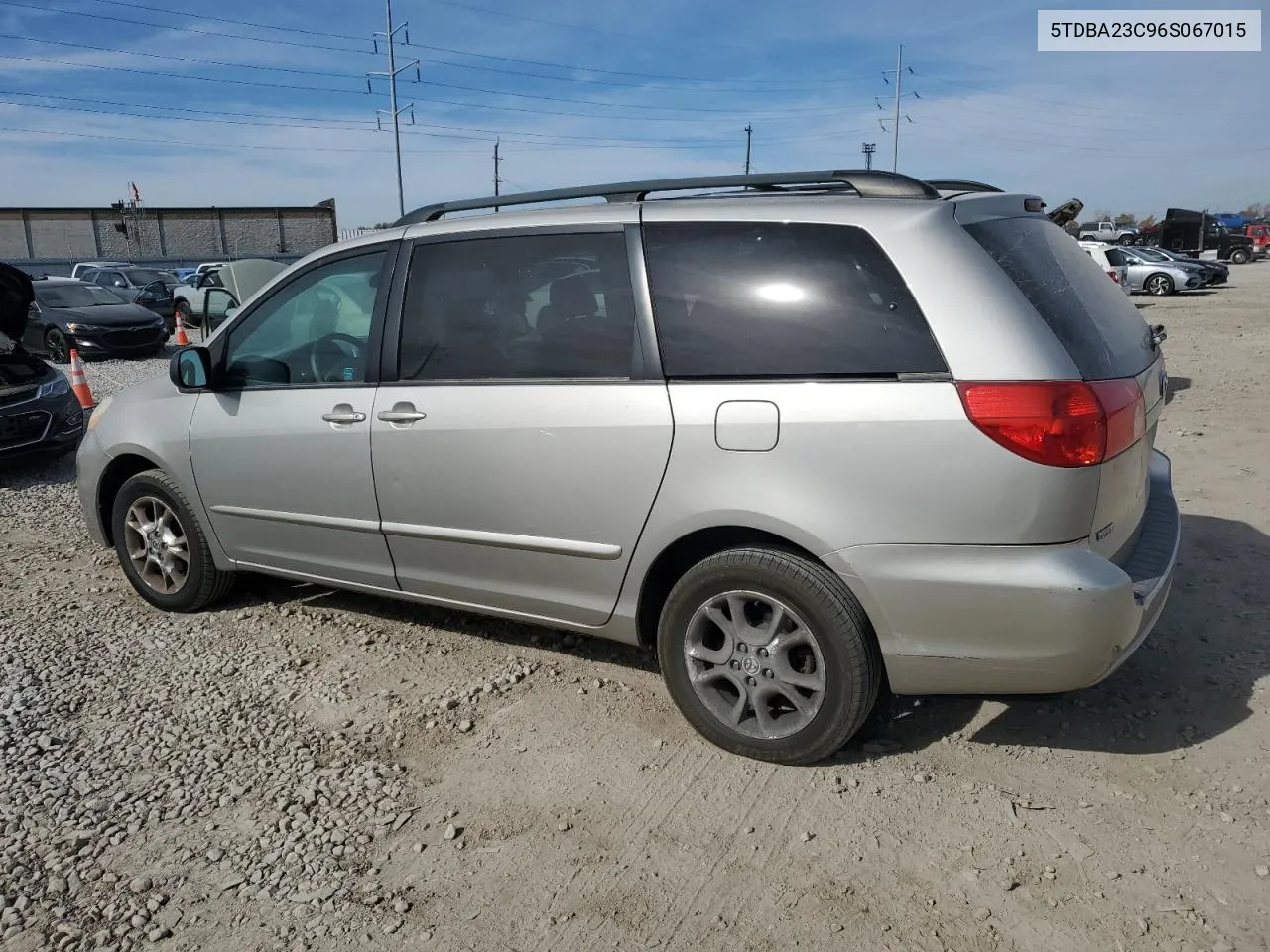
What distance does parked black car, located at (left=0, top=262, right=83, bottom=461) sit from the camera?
7070 mm

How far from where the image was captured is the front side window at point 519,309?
3.29 m

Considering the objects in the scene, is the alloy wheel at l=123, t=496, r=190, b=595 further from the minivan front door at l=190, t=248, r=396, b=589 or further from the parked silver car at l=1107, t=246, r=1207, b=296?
the parked silver car at l=1107, t=246, r=1207, b=296

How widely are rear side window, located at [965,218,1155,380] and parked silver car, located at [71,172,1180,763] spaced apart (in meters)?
0.02

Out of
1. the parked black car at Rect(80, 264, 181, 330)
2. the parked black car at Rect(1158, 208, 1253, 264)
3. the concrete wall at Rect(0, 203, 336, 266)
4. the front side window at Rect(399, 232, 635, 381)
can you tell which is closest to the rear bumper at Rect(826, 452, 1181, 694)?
the front side window at Rect(399, 232, 635, 381)

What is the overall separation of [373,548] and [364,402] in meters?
0.61

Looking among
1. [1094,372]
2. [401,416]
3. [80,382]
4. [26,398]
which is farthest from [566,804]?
[80,382]

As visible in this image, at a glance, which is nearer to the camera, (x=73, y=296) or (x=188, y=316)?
(x=73, y=296)

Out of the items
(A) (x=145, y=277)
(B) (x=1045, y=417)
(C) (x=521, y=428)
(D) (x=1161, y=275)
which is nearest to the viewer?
(B) (x=1045, y=417)

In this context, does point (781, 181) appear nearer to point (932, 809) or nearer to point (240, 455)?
point (932, 809)

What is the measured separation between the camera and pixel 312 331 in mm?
4078

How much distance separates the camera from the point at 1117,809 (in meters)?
2.85

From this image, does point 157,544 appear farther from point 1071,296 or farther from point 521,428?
point 1071,296

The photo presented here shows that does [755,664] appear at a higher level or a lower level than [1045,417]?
lower

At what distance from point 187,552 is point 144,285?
85.4ft
